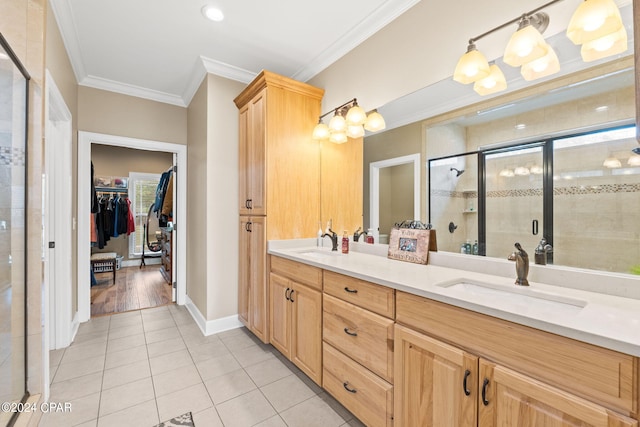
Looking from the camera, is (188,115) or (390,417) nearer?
(390,417)

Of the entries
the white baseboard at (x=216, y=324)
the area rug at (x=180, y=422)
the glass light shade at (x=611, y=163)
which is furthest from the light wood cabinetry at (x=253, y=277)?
the glass light shade at (x=611, y=163)

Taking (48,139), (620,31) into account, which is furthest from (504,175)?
(48,139)

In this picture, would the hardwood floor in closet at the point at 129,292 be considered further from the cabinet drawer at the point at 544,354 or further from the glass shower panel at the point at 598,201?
the glass shower panel at the point at 598,201

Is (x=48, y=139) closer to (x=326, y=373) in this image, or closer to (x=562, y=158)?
(x=326, y=373)

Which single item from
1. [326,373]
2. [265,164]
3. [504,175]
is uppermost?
[265,164]

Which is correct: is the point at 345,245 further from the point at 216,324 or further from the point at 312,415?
the point at 216,324

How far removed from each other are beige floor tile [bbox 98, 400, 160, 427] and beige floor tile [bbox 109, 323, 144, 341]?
127cm

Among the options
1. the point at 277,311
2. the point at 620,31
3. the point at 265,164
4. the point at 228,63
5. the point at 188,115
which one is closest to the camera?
the point at 620,31

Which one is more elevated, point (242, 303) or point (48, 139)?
point (48, 139)

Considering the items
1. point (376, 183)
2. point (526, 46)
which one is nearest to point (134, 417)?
→ point (376, 183)

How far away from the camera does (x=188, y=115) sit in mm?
3682

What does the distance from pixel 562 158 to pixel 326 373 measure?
1.74m

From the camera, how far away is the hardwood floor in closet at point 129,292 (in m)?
3.60

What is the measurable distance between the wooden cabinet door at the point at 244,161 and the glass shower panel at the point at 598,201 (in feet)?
7.66
